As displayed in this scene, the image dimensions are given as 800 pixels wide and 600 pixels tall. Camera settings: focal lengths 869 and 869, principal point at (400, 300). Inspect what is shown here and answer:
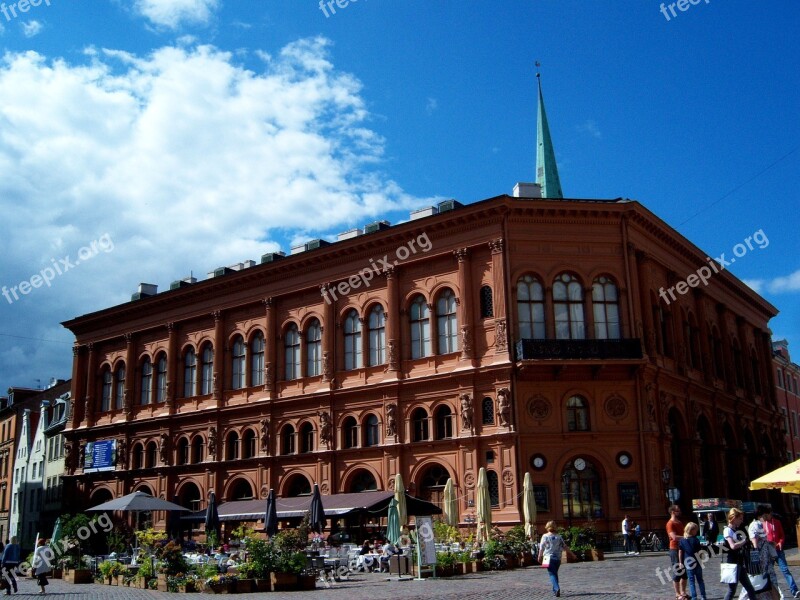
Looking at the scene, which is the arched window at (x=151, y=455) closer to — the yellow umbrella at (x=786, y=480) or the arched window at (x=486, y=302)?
the arched window at (x=486, y=302)

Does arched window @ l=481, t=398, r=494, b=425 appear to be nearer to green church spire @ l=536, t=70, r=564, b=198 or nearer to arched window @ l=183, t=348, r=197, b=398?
arched window @ l=183, t=348, r=197, b=398

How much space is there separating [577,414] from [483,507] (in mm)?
6823

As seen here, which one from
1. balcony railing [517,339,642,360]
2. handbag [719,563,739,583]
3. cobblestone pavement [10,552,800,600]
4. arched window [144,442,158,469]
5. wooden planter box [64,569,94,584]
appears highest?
balcony railing [517,339,642,360]

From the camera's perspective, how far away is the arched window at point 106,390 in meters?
55.1

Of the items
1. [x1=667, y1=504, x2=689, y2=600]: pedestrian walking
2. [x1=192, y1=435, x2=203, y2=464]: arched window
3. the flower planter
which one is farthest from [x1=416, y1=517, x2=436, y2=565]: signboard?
[x1=192, y1=435, x2=203, y2=464]: arched window

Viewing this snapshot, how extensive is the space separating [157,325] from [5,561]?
96.1 feet

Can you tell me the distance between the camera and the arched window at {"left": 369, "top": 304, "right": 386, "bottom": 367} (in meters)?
42.0

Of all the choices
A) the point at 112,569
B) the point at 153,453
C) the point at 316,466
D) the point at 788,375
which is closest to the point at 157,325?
the point at 153,453

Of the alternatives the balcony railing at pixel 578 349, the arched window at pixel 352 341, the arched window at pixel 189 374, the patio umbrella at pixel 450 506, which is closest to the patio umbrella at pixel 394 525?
the patio umbrella at pixel 450 506

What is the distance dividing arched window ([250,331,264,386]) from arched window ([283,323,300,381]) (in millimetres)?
1710

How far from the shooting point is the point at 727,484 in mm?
45344

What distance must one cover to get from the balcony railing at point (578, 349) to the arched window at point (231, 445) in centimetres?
1781

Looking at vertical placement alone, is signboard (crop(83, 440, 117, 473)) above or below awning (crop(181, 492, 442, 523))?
above

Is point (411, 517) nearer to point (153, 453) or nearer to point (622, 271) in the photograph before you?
point (622, 271)
